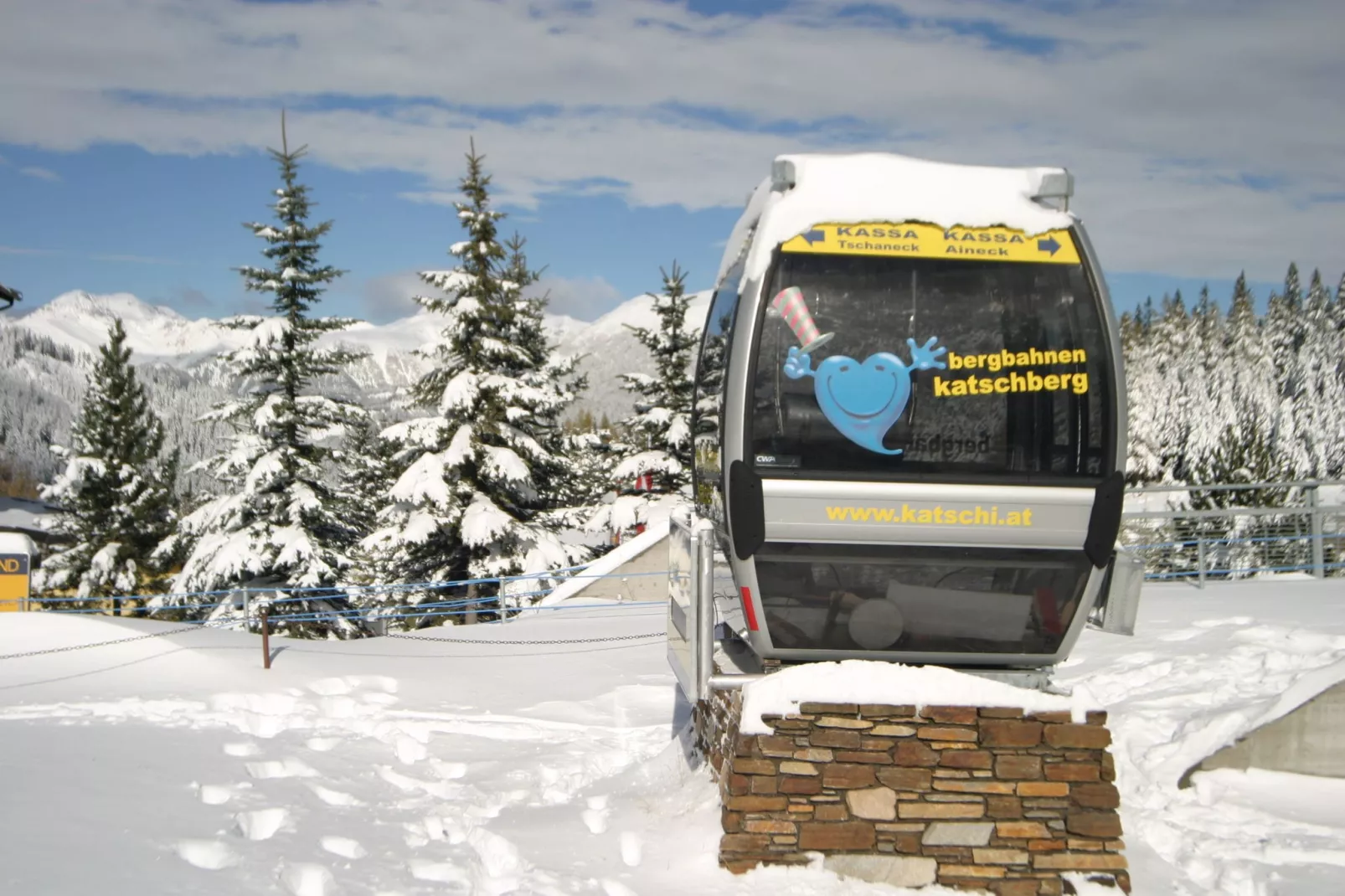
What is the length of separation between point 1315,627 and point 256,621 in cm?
1832

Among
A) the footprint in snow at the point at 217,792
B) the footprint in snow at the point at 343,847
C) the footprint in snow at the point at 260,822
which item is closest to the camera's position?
the footprint in snow at the point at 343,847

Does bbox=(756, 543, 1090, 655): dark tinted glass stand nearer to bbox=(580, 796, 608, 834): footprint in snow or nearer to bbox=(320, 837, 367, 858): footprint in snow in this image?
bbox=(580, 796, 608, 834): footprint in snow

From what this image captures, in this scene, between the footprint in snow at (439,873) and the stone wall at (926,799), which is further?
the stone wall at (926,799)

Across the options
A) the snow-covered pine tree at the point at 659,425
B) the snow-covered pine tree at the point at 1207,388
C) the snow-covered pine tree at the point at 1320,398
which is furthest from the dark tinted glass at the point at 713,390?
the snow-covered pine tree at the point at 1320,398

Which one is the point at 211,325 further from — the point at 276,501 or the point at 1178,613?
the point at 1178,613

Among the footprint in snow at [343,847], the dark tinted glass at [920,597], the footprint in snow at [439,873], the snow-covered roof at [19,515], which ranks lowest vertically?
the snow-covered roof at [19,515]

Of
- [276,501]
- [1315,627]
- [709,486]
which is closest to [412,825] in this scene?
[709,486]

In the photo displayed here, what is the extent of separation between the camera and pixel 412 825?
6113 mm

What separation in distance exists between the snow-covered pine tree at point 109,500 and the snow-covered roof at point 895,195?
104 feet

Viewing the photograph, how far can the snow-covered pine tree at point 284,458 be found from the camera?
75.0 feet

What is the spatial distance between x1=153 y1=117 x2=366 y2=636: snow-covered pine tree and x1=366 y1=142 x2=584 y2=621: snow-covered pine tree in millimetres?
1496

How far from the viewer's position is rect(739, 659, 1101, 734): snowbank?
5.38 meters

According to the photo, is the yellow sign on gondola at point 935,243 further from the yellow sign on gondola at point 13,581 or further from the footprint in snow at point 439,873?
the yellow sign on gondola at point 13,581

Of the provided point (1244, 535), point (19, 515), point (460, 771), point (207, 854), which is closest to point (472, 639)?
point (460, 771)
